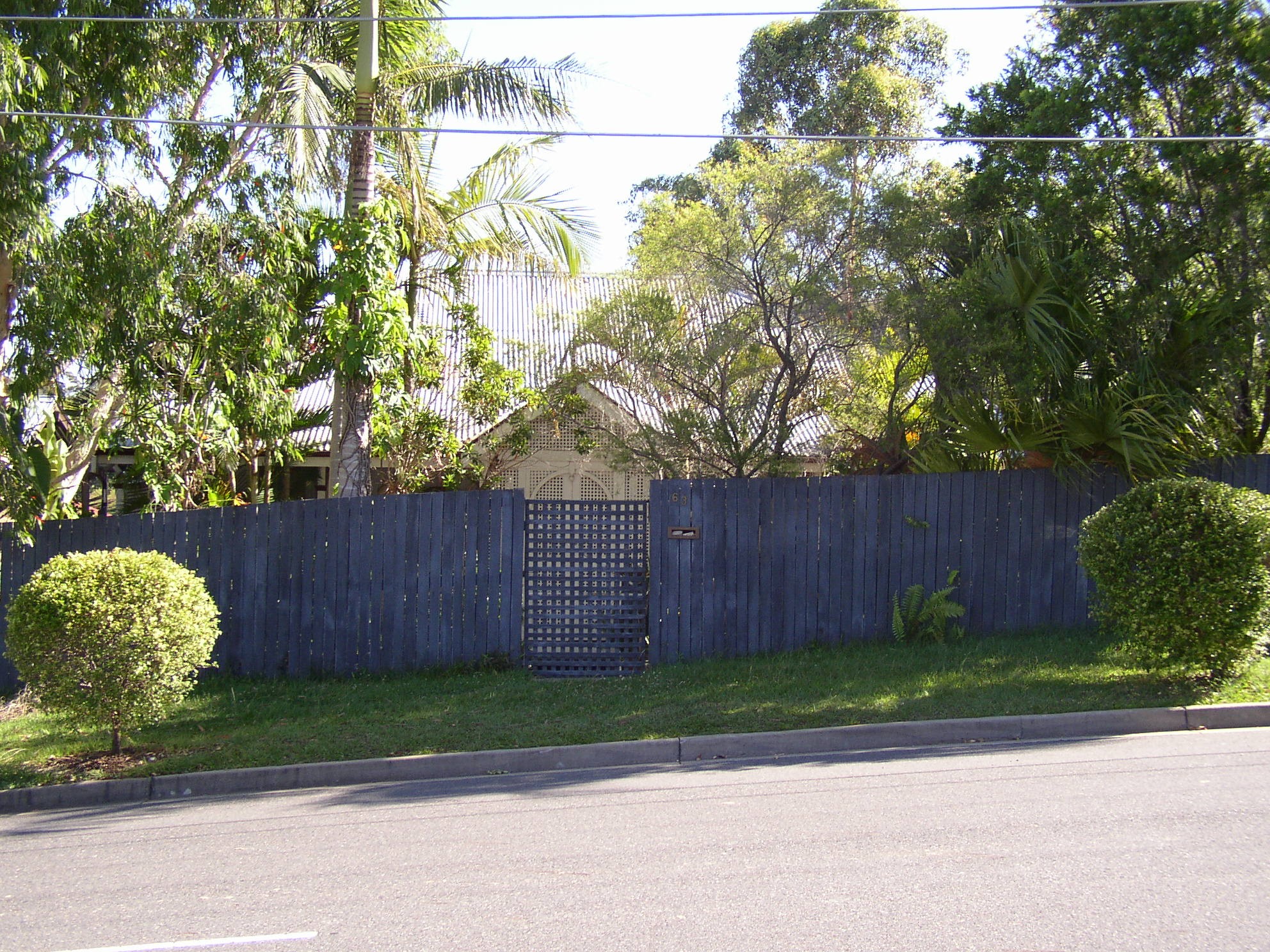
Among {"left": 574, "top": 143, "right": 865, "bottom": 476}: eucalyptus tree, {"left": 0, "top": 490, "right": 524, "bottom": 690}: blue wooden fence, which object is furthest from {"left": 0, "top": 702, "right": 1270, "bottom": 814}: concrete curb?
{"left": 574, "top": 143, "right": 865, "bottom": 476}: eucalyptus tree

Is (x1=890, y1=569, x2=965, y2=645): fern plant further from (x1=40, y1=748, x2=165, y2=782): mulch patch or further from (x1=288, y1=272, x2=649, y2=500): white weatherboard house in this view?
(x1=40, y1=748, x2=165, y2=782): mulch patch


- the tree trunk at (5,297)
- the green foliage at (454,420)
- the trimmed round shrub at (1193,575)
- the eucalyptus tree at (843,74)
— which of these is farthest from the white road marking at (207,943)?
the eucalyptus tree at (843,74)

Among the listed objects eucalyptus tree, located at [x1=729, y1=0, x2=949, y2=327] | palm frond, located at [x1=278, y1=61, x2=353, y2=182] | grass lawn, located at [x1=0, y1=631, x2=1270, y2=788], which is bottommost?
grass lawn, located at [x1=0, y1=631, x2=1270, y2=788]

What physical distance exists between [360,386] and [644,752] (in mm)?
5735

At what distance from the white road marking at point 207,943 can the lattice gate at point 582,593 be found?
603 centimetres

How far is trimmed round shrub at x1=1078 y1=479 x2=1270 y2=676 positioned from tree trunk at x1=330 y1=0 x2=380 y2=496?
778cm

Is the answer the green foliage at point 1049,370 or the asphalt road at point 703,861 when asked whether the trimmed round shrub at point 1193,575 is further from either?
the green foliage at point 1049,370

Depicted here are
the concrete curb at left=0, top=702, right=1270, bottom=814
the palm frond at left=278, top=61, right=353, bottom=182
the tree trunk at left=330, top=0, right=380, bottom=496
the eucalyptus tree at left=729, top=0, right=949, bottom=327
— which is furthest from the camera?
the eucalyptus tree at left=729, top=0, right=949, bottom=327

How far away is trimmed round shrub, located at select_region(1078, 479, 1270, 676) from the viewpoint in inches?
342

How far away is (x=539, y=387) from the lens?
1357 cm

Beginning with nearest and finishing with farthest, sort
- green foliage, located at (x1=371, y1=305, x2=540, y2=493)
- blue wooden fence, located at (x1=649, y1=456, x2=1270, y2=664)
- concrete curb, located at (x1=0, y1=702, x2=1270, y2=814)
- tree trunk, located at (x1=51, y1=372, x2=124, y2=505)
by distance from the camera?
concrete curb, located at (x1=0, y1=702, x2=1270, y2=814) → blue wooden fence, located at (x1=649, y1=456, x2=1270, y2=664) → tree trunk, located at (x1=51, y1=372, x2=124, y2=505) → green foliage, located at (x1=371, y1=305, x2=540, y2=493)

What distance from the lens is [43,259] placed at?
365 inches

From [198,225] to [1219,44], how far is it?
11.0 metres

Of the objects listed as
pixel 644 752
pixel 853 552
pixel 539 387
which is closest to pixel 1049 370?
pixel 853 552
